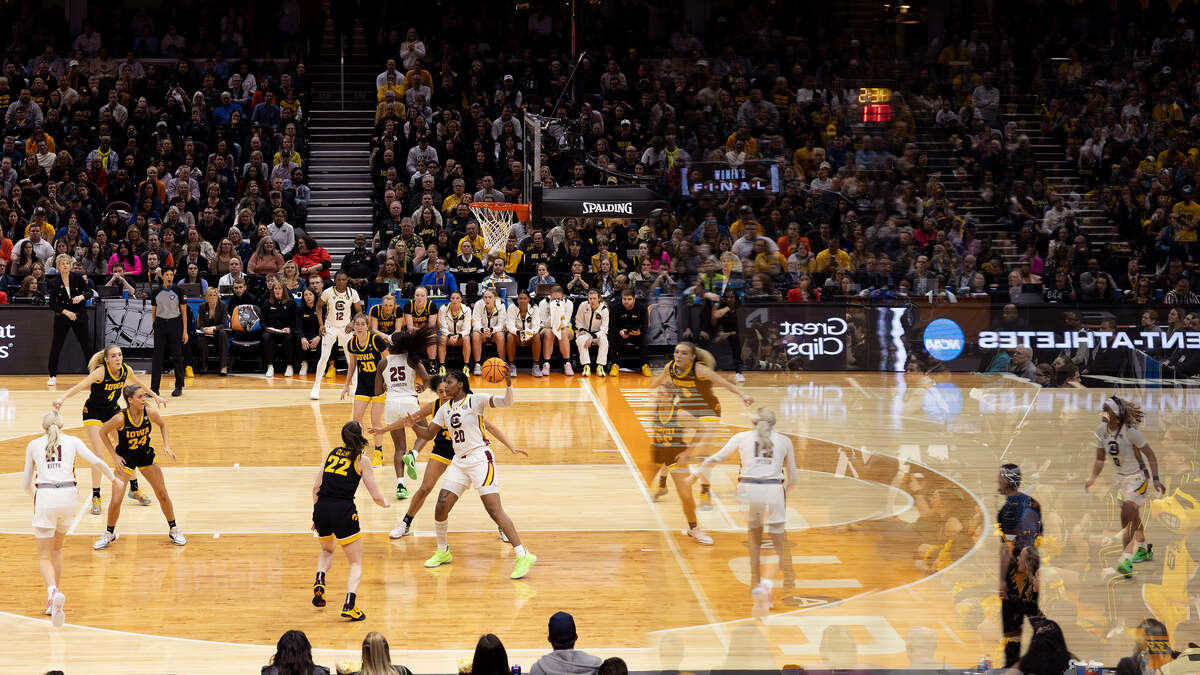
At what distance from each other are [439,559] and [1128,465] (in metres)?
6.04

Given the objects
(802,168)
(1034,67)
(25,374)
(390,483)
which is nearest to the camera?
(1034,67)

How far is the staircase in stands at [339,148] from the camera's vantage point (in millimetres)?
25500

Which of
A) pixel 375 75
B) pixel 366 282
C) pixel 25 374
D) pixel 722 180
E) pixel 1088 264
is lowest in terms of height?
pixel 25 374

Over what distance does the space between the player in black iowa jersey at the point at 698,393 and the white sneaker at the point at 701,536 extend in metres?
0.11

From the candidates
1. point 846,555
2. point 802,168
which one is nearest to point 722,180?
point 802,168

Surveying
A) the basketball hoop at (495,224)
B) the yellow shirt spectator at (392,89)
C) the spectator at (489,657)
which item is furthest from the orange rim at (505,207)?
the spectator at (489,657)

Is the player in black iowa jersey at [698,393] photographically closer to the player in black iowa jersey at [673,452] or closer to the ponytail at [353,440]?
the player in black iowa jersey at [673,452]

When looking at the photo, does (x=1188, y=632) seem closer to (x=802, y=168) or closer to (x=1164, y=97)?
(x=1164, y=97)

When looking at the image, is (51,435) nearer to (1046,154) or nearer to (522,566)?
(522,566)

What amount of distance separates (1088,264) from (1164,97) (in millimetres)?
731

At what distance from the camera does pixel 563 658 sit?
6.66 meters

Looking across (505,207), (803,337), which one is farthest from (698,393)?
(505,207)

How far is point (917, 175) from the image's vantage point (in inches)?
184

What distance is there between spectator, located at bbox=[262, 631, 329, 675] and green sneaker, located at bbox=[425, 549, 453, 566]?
3690 millimetres
